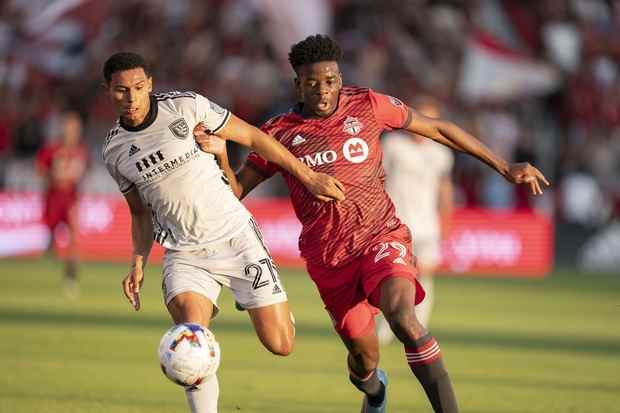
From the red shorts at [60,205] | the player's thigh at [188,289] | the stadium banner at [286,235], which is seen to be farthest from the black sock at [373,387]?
the stadium banner at [286,235]

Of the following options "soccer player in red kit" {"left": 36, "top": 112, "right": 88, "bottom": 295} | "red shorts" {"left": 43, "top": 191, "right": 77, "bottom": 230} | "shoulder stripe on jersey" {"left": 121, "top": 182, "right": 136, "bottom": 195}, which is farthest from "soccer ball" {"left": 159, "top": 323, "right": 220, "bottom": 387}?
"red shorts" {"left": 43, "top": 191, "right": 77, "bottom": 230}

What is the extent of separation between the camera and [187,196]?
8.30m

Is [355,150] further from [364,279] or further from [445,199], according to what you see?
[445,199]

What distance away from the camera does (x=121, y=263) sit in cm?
2439

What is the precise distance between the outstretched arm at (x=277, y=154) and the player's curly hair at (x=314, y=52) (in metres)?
0.56

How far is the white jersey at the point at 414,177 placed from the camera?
559 inches

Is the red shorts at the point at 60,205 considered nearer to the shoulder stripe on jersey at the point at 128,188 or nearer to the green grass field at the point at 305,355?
the green grass field at the point at 305,355

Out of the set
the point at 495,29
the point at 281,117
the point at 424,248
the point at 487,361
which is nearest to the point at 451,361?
the point at 487,361

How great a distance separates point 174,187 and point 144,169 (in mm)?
227

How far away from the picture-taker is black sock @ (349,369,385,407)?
29.4 feet

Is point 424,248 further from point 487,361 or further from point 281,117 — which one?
point 281,117

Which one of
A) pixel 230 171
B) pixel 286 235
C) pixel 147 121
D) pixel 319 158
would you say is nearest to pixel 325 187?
pixel 319 158

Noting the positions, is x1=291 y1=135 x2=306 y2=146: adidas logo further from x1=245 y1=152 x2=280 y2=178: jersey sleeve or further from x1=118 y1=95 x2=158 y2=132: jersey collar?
x1=118 y1=95 x2=158 y2=132: jersey collar

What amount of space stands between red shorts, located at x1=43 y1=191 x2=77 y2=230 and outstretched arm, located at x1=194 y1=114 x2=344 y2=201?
39.9 feet
